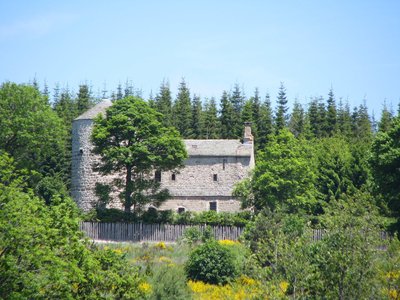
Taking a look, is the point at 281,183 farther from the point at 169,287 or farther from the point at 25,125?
the point at 169,287

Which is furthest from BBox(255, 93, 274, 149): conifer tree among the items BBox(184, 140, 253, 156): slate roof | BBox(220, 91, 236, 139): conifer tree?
BBox(184, 140, 253, 156): slate roof

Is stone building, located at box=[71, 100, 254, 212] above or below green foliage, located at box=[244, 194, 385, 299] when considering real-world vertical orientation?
above

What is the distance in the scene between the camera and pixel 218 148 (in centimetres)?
5722

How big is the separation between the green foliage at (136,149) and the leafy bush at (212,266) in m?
15.7

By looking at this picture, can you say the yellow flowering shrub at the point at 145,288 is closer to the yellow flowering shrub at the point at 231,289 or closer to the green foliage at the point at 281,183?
the yellow flowering shrub at the point at 231,289

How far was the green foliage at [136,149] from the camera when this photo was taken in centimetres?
4750

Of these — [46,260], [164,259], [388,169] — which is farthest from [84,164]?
[46,260]

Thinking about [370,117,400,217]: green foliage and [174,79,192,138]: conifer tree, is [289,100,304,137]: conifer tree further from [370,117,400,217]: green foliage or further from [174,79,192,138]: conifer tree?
[370,117,400,217]: green foliage

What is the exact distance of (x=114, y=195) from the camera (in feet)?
173

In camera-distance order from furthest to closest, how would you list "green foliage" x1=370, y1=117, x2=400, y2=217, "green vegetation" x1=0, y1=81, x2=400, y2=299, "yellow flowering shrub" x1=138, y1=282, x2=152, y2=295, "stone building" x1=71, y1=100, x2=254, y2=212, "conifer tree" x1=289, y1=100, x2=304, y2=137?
"conifer tree" x1=289, y1=100, x2=304, y2=137
"stone building" x1=71, y1=100, x2=254, y2=212
"green foliage" x1=370, y1=117, x2=400, y2=217
"yellow flowering shrub" x1=138, y1=282, x2=152, y2=295
"green vegetation" x1=0, y1=81, x2=400, y2=299

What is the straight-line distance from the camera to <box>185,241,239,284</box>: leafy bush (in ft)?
103

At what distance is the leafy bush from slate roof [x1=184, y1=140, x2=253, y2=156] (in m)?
24.7

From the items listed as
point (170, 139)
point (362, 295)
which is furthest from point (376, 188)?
point (362, 295)

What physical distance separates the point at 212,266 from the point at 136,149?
56.6 feet
